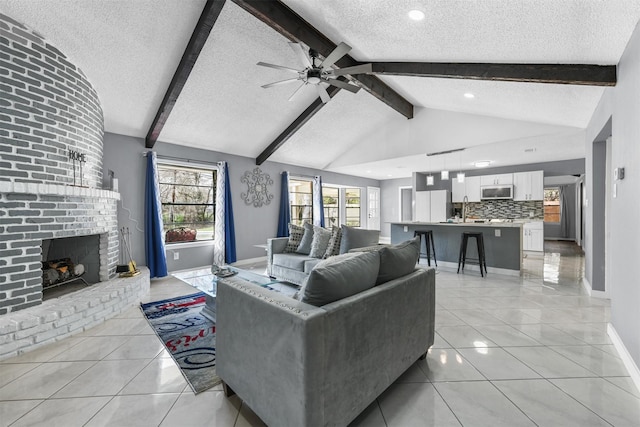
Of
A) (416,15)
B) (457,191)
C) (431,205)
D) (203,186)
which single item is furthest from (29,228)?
(457,191)

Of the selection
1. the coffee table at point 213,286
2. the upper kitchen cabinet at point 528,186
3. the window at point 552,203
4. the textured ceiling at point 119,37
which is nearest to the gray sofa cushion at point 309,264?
the coffee table at point 213,286

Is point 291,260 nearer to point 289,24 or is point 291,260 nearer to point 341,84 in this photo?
point 341,84

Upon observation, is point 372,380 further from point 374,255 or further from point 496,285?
point 496,285

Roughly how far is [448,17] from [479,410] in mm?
2801

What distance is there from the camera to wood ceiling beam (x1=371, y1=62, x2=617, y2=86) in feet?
8.39

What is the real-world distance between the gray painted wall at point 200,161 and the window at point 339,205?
1.62 meters

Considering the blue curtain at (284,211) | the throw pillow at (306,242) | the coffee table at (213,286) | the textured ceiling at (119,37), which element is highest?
the textured ceiling at (119,37)

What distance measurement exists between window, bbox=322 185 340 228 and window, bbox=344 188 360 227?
1.15ft

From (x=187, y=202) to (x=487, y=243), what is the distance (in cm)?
576

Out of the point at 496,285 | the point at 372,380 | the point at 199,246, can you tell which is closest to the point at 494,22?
the point at 372,380

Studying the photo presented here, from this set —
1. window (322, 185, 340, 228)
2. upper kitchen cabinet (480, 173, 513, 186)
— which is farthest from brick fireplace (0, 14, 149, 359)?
upper kitchen cabinet (480, 173, 513, 186)

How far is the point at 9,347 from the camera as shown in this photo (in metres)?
2.33

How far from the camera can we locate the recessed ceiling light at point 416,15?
7.75ft

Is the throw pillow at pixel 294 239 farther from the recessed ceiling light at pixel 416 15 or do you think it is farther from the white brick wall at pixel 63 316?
the recessed ceiling light at pixel 416 15
